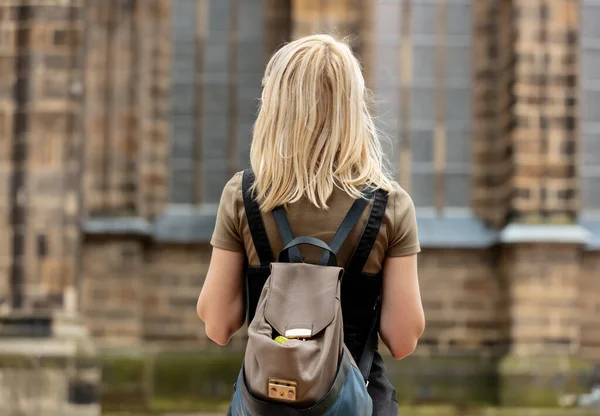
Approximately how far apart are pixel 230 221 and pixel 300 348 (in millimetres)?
440

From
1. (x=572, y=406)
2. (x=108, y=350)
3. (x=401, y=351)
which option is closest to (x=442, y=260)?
(x=572, y=406)

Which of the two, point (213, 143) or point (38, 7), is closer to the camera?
point (38, 7)

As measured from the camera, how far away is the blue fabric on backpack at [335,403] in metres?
1.86

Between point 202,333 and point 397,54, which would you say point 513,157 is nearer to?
point 397,54

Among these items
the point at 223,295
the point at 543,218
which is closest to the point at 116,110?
the point at 543,218

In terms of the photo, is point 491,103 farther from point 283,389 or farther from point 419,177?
point 283,389

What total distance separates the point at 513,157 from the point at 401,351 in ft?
25.0

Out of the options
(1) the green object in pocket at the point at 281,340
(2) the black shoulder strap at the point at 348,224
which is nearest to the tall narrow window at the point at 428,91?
(2) the black shoulder strap at the point at 348,224

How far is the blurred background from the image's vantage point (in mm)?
9297

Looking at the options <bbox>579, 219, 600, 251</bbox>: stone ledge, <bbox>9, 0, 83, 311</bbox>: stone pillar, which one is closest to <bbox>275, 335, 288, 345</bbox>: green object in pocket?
<bbox>9, 0, 83, 311</bbox>: stone pillar

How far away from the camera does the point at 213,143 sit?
1030 centimetres

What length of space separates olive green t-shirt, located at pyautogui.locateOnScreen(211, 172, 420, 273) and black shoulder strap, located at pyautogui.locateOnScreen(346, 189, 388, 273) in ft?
0.04

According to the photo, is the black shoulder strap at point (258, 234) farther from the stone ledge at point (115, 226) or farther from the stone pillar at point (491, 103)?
the stone pillar at point (491, 103)

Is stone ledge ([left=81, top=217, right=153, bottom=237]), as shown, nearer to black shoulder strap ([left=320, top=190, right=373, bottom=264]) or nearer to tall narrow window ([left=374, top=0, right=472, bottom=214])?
tall narrow window ([left=374, top=0, right=472, bottom=214])
